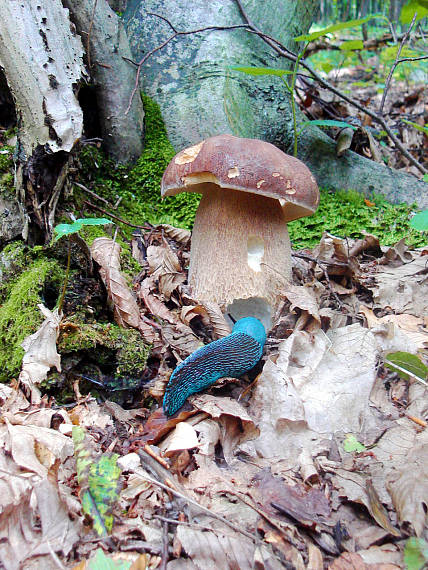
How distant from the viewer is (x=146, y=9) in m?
3.76

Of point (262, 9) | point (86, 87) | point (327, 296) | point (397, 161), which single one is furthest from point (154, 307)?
point (397, 161)

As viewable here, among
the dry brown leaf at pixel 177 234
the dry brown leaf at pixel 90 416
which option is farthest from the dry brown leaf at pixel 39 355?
the dry brown leaf at pixel 177 234

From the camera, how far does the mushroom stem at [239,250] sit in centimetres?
255

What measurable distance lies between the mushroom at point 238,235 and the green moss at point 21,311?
845 millimetres

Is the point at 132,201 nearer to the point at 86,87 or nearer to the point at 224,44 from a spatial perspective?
the point at 86,87

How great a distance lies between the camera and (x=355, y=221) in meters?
3.74

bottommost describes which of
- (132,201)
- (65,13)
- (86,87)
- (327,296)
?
(327,296)

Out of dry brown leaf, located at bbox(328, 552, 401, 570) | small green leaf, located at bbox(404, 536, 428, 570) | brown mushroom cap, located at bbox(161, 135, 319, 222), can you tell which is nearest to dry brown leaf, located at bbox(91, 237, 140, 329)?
brown mushroom cap, located at bbox(161, 135, 319, 222)

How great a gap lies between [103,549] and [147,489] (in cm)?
25

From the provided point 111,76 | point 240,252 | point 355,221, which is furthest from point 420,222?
point 111,76

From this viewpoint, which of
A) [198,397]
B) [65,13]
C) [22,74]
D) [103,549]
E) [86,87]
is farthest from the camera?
[86,87]

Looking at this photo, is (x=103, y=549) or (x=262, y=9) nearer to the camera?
(x=103, y=549)

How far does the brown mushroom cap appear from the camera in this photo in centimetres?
218

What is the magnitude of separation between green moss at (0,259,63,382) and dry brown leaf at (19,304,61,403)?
0.24 feet
